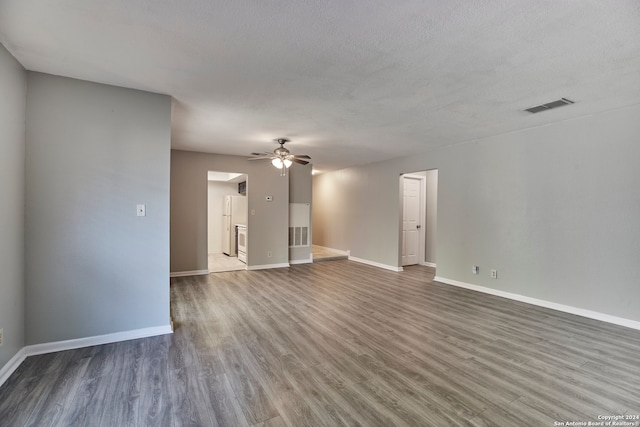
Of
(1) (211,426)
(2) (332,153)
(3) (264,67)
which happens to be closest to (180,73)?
(3) (264,67)

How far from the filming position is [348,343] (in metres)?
2.95

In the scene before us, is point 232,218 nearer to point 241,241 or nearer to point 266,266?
point 241,241

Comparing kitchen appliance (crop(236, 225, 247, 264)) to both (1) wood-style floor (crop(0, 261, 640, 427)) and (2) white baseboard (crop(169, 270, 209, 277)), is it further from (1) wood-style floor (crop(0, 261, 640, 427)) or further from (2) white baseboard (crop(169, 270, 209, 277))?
(1) wood-style floor (crop(0, 261, 640, 427))

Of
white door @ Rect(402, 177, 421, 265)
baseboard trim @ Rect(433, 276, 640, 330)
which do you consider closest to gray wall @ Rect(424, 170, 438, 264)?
white door @ Rect(402, 177, 421, 265)

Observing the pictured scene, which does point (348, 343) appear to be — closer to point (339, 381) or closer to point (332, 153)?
point (339, 381)

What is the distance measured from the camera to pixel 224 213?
8984 mm

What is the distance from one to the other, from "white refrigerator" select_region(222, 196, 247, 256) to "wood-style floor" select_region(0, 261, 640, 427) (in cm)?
442

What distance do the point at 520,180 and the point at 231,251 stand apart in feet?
23.2

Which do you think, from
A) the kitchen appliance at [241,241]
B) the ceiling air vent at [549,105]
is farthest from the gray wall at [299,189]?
the ceiling air vent at [549,105]

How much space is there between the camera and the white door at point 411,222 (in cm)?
727

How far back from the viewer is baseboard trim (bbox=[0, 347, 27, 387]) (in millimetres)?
2243

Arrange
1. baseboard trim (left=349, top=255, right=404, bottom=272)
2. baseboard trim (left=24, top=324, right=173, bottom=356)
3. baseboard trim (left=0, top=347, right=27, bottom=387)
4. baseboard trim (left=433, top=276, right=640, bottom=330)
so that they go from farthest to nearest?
1. baseboard trim (left=349, top=255, right=404, bottom=272)
2. baseboard trim (left=433, top=276, right=640, bottom=330)
3. baseboard trim (left=24, top=324, right=173, bottom=356)
4. baseboard trim (left=0, top=347, right=27, bottom=387)

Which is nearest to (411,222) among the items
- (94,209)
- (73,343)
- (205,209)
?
(205,209)

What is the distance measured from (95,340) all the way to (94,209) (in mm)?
1283
